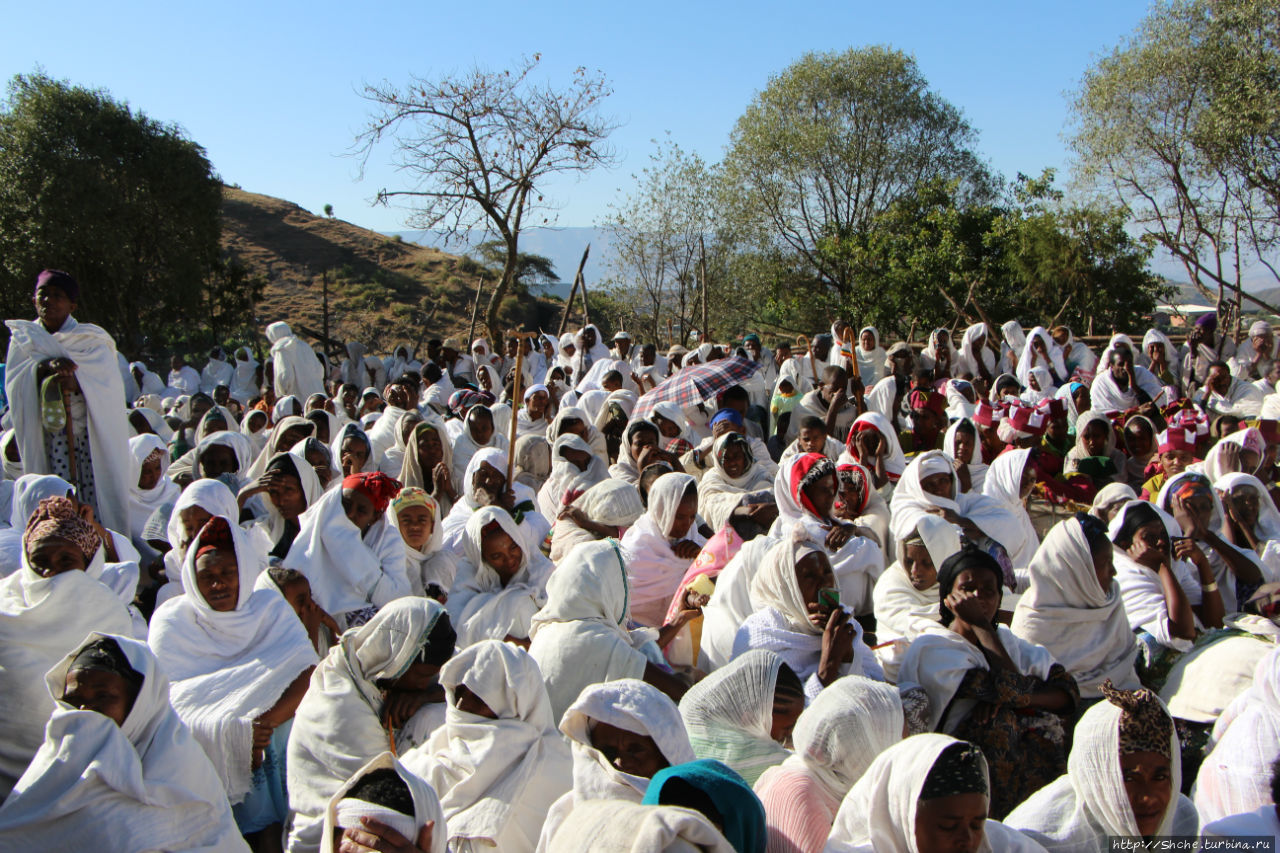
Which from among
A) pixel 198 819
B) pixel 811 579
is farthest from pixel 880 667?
pixel 198 819

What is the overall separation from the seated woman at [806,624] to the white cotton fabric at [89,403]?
482 centimetres

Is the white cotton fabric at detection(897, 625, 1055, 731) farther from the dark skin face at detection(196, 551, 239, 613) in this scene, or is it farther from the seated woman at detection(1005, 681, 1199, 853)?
the dark skin face at detection(196, 551, 239, 613)

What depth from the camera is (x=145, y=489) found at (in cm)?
707

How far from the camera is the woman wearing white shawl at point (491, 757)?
2.89 meters

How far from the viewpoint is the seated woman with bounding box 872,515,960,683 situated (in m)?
4.13

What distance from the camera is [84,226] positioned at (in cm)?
2027

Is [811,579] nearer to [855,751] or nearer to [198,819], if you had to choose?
[855,751]

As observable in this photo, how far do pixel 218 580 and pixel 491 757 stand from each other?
1.39m

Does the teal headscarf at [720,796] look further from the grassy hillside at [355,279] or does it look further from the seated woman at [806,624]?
the grassy hillside at [355,279]

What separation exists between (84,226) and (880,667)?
21.4 metres

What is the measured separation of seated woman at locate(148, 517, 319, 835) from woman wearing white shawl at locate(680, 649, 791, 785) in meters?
1.53

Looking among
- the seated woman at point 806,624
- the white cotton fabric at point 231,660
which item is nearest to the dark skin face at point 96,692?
the white cotton fabric at point 231,660

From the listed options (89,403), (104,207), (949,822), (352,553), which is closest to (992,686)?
(949,822)

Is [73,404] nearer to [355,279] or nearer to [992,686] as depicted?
[992,686]
